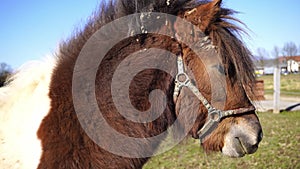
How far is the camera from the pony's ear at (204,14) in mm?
2135

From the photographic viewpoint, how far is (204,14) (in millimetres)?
2146

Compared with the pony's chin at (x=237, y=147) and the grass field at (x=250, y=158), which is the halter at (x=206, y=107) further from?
the grass field at (x=250, y=158)

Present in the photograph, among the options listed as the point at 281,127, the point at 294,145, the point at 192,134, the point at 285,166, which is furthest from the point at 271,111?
the point at 192,134

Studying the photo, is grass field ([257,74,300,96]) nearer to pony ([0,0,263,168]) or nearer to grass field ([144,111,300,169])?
grass field ([144,111,300,169])

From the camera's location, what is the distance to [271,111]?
1375 centimetres

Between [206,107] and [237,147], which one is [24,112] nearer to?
[206,107]

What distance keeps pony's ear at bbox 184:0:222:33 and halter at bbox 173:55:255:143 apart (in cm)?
30

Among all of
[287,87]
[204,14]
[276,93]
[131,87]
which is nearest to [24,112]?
[131,87]

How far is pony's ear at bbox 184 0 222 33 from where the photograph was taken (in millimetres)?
2135

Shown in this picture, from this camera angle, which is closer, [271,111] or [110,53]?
[110,53]

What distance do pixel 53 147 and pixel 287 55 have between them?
88657 mm

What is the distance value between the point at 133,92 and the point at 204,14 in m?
0.83

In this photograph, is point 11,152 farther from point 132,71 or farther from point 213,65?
point 213,65

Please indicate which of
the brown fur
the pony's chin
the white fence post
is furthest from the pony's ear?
the white fence post
